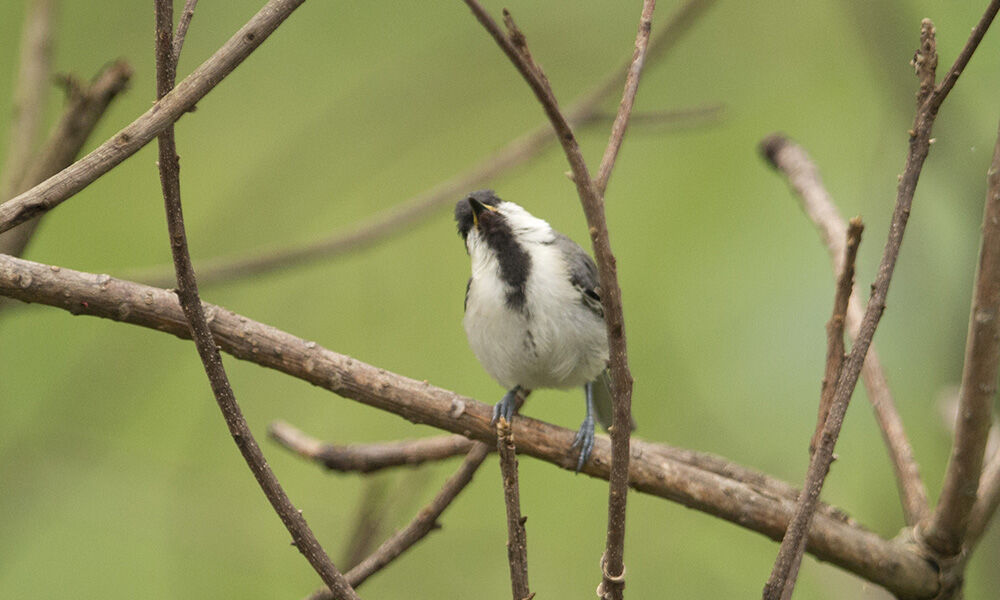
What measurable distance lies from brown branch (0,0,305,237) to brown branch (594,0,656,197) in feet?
1.36

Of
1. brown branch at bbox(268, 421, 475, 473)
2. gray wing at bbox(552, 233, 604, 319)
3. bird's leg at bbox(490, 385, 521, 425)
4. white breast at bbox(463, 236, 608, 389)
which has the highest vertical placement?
gray wing at bbox(552, 233, 604, 319)

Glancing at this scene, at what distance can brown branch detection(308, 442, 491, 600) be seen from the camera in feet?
5.19

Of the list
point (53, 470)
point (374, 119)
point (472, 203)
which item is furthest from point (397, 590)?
point (374, 119)

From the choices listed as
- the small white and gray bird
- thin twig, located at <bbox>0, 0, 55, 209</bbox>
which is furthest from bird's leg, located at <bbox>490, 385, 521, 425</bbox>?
thin twig, located at <bbox>0, 0, 55, 209</bbox>

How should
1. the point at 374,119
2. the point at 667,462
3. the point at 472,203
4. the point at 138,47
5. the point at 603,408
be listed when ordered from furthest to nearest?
the point at 138,47 < the point at 374,119 < the point at 603,408 < the point at 472,203 < the point at 667,462

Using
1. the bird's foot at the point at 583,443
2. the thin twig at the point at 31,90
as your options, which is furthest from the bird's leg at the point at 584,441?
the thin twig at the point at 31,90

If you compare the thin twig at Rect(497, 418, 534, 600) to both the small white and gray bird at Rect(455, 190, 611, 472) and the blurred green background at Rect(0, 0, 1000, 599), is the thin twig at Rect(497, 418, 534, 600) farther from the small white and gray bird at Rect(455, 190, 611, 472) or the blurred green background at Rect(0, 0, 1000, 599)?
the blurred green background at Rect(0, 0, 1000, 599)

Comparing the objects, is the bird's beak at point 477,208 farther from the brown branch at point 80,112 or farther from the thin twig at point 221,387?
the thin twig at point 221,387

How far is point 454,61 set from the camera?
4.02m

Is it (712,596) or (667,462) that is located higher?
(667,462)

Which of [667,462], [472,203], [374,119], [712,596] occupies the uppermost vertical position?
[374,119]

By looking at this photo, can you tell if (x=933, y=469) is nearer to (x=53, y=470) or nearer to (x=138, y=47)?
(x=53, y=470)

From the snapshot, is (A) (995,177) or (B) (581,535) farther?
(B) (581,535)

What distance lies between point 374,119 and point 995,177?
2728 mm
